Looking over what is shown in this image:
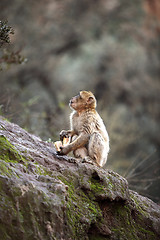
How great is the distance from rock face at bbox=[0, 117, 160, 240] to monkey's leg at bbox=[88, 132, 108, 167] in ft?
2.48

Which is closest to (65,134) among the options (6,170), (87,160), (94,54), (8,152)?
(87,160)

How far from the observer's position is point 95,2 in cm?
2433

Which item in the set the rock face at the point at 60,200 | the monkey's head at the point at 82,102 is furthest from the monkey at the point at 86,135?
the rock face at the point at 60,200

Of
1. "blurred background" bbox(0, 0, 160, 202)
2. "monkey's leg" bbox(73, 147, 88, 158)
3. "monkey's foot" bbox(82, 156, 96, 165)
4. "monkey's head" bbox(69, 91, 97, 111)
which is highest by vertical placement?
"blurred background" bbox(0, 0, 160, 202)

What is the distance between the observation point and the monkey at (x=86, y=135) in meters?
6.72

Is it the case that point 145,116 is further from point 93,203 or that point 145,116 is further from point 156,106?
point 93,203

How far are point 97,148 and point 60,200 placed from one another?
7.47 feet

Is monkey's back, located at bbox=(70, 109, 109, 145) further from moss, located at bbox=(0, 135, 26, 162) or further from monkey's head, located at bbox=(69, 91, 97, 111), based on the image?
moss, located at bbox=(0, 135, 26, 162)

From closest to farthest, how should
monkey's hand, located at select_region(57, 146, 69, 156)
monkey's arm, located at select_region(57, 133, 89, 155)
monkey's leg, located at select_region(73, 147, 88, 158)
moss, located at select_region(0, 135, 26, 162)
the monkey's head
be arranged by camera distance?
1. moss, located at select_region(0, 135, 26, 162)
2. monkey's hand, located at select_region(57, 146, 69, 156)
3. monkey's arm, located at select_region(57, 133, 89, 155)
4. monkey's leg, located at select_region(73, 147, 88, 158)
5. the monkey's head

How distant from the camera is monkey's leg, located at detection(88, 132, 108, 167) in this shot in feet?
22.0

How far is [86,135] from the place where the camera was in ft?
22.7

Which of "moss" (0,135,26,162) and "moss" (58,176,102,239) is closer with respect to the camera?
"moss" (58,176,102,239)

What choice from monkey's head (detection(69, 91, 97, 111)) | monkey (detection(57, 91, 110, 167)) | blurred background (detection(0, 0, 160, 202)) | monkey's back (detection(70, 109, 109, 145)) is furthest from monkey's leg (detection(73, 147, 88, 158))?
blurred background (detection(0, 0, 160, 202))

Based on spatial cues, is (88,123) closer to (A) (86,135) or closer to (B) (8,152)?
(A) (86,135)
